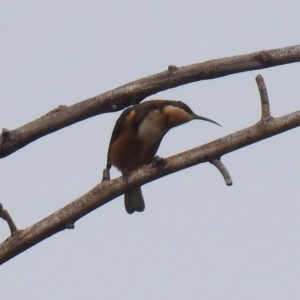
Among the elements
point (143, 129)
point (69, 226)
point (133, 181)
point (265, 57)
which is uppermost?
point (143, 129)

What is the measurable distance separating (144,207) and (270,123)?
3749 millimetres

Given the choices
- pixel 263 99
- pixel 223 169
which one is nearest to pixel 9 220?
pixel 223 169

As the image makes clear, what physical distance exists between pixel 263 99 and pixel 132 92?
2.18 ft

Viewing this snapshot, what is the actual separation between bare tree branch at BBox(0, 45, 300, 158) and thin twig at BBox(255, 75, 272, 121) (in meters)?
0.07

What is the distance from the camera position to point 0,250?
131 inches

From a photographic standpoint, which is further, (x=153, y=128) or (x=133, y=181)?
(x=153, y=128)

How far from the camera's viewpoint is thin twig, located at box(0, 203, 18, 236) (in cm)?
341

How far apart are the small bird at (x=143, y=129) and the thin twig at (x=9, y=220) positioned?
92.0 inches

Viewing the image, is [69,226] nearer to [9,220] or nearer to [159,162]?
[9,220]

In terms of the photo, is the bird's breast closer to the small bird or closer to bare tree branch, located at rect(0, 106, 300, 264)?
the small bird

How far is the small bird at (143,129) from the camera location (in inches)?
230

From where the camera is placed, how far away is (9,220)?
346 cm

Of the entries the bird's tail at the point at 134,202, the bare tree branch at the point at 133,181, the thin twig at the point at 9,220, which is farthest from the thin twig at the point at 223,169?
the bird's tail at the point at 134,202

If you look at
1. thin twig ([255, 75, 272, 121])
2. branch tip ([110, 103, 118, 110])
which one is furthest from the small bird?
thin twig ([255, 75, 272, 121])
